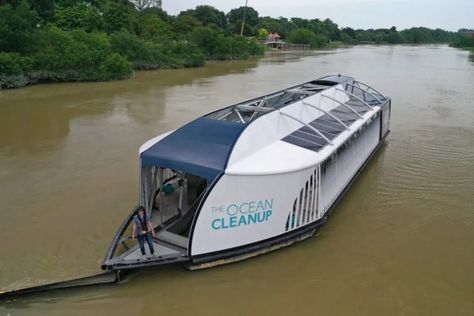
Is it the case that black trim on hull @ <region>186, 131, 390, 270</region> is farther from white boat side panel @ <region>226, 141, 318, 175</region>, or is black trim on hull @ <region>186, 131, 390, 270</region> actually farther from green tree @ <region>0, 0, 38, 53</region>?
green tree @ <region>0, 0, 38, 53</region>

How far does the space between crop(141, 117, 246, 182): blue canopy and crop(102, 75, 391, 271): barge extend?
19 mm

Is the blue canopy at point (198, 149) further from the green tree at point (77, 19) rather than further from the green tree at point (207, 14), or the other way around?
the green tree at point (207, 14)

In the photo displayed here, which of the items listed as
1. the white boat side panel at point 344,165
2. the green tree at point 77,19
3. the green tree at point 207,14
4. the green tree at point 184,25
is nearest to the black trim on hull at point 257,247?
the white boat side panel at point 344,165

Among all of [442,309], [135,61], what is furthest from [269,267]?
[135,61]

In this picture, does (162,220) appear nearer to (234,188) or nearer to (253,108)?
(234,188)

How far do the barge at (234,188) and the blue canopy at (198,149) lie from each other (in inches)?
0.8

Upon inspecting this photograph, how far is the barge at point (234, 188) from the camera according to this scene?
704cm

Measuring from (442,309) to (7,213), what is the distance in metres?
9.65

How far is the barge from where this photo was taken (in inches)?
277

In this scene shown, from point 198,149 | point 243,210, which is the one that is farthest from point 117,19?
point 243,210

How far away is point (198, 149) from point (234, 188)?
4.10ft

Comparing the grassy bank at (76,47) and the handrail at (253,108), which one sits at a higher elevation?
the grassy bank at (76,47)

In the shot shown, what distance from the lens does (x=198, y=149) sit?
7.77 meters

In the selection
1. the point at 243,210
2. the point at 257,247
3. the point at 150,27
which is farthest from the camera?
the point at 150,27
